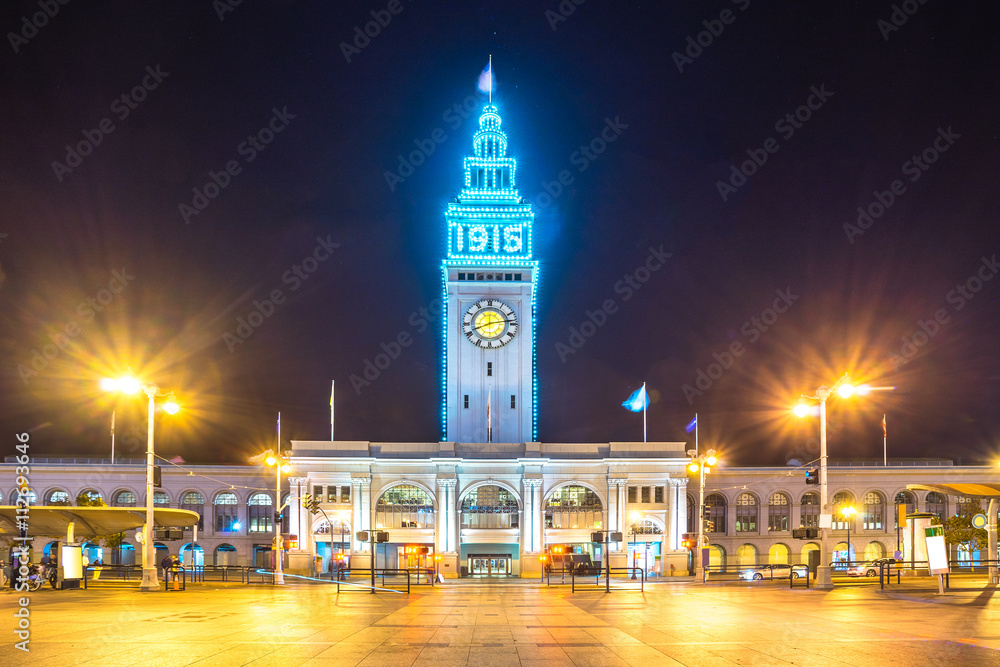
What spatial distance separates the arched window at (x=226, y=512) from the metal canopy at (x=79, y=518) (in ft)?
137

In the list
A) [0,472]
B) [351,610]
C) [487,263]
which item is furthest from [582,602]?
[0,472]

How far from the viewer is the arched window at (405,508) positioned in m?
76.1

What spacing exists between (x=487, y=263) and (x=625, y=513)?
26111 millimetres

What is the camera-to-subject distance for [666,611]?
28.3 metres

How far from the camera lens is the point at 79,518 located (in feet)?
127

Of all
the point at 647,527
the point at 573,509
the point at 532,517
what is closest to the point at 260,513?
the point at 532,517

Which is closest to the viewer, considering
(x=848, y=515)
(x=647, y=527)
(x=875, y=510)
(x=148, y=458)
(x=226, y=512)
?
(x=148, y=458)

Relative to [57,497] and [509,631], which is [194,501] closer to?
[57,497]

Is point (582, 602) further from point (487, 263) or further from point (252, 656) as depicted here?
point (487, 263)

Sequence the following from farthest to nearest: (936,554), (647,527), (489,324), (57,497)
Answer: (489,324)
(57,497)
(647,527)
(936,554)

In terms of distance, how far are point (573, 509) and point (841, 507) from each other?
95.4 feet

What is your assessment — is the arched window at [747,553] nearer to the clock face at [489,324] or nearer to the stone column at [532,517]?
the stone column at [532,517]

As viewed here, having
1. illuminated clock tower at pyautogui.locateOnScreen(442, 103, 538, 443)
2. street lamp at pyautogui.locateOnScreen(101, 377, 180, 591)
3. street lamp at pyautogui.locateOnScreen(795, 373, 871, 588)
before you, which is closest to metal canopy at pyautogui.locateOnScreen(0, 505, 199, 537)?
street lamp at pyautogui.locateOnScreen(101, 377, 180, 591)

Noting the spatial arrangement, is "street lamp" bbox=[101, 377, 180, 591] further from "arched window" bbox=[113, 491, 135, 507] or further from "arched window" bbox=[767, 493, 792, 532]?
"arched window" bbox=[767, 493, 792, 532]
